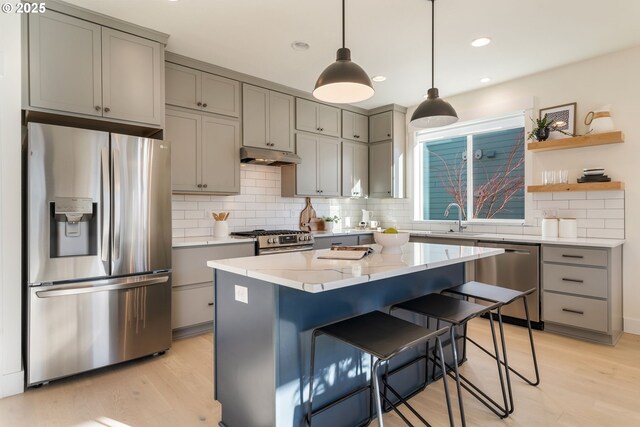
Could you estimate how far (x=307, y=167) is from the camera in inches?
181

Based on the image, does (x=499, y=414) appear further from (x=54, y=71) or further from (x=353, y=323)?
(x=54, y=71)

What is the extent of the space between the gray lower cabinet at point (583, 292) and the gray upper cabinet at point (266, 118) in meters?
3.03

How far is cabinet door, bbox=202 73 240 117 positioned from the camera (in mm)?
3668

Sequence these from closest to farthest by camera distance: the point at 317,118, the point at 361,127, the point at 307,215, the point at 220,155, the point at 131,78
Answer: the point at 131,78 → the point at 220,155 → the point at 317,118 → the point at 307,215 → the point at 361,127

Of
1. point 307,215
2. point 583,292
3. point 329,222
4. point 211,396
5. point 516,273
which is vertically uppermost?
point 307,215

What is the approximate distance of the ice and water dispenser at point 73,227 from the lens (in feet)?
8.00

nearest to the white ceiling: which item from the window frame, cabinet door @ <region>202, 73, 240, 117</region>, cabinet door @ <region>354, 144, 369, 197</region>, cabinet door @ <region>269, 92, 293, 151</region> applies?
cabinet door @ <region>202, 73, 240, 117</region>

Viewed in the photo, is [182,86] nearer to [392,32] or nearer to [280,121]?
[280,121]

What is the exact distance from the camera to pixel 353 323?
1.75 metres

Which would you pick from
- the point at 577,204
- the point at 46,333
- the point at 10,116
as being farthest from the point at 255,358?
the point at 577,204

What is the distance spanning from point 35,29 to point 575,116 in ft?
15.7

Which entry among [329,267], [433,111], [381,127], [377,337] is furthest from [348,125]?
[377,337]

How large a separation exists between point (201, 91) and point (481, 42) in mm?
2692

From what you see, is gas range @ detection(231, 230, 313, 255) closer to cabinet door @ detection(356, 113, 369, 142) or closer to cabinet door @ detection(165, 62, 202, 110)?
cabinet door @ detection(165, 62, 202, 110)
